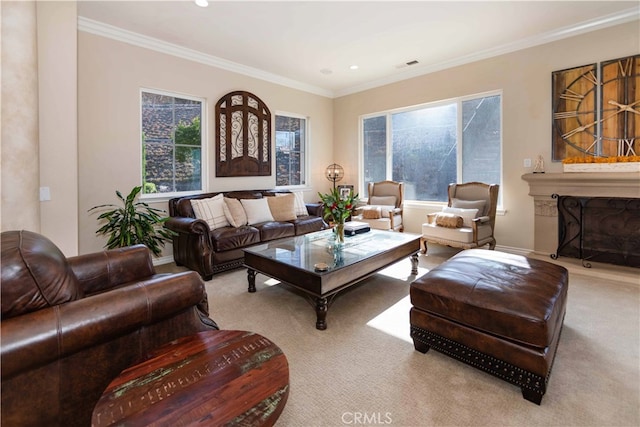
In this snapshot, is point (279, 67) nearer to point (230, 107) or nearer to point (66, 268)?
point (230, 107)

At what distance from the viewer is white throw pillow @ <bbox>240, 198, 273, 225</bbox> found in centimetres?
444

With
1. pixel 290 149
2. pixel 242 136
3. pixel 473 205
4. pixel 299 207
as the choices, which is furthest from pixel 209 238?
pixel 473 205

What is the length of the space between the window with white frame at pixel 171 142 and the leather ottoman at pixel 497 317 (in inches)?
151

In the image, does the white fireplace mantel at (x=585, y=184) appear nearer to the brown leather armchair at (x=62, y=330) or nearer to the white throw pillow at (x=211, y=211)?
the white throw pillow at (x=211, y=211)

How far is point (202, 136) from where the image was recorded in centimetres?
484

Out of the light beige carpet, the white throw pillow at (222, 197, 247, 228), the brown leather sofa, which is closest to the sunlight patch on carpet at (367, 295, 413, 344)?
→ the light beige carpet

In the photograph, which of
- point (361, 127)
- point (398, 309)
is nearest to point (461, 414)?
point (398, 309)

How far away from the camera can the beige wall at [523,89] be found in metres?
3.90

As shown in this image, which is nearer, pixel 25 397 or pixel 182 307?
pixel 25 397

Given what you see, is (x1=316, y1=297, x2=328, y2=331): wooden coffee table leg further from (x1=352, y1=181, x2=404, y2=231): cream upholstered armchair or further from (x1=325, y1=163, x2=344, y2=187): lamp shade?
(x1=325, y1=163, x2=344, y2=187): lamp shade

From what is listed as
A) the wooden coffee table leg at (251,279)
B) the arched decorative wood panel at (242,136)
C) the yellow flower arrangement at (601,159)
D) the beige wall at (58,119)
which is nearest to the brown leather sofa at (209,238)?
the wooden coffee table leg at (251,279)

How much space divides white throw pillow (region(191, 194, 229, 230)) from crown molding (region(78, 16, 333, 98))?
212 cm

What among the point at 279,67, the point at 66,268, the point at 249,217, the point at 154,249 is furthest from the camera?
the point at 279,67

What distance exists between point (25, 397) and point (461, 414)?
1.86 meters
